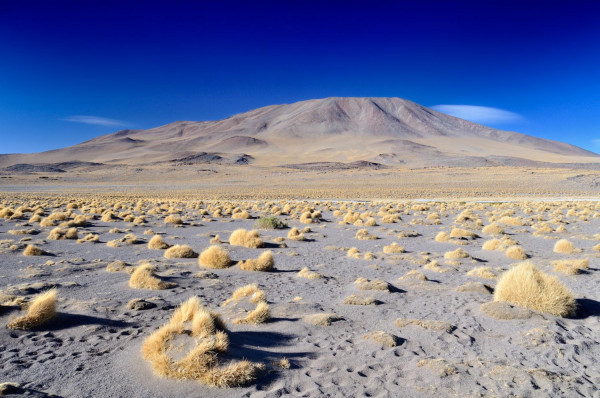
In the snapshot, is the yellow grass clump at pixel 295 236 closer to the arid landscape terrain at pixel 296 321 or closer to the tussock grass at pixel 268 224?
the arid landscape terrain at pixel 296 321

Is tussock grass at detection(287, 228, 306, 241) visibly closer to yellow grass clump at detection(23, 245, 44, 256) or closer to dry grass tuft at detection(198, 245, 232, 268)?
dry grass tuft at detection(198, 245, 232, 268)

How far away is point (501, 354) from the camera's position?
5453 millimetres

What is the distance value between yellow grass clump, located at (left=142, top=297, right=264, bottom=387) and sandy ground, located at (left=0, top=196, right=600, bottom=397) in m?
0.10

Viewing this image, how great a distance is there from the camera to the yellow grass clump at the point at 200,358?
4418mm

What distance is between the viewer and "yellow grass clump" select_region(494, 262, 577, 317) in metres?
6.80

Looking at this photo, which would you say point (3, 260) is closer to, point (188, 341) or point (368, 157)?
point (188, 341)

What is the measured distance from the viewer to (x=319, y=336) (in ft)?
19.7

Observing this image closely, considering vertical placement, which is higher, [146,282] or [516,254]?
[146,282]

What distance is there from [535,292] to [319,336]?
3920 mm

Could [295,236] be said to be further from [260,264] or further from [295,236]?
[260,264]

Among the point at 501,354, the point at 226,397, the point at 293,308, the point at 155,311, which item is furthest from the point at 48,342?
the point at 501,354

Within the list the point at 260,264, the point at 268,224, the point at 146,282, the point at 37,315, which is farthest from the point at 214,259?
the point at 268,224

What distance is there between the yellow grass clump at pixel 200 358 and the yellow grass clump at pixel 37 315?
6.66ft

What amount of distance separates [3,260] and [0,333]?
22.0ft
